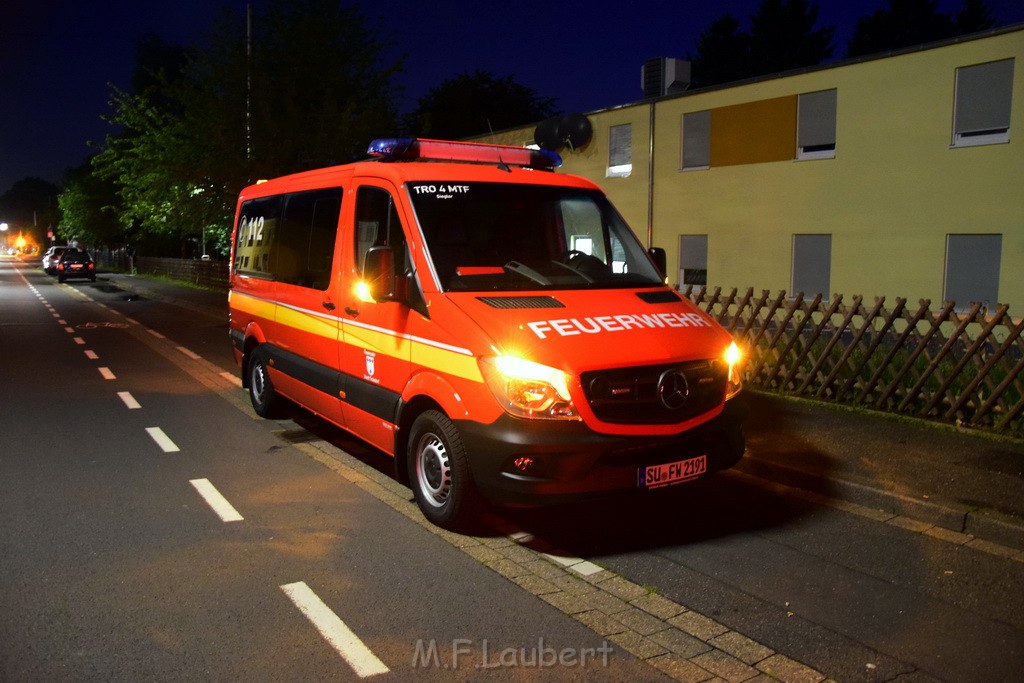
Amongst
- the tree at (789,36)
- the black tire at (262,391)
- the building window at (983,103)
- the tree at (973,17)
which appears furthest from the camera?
the tree at (789,36)

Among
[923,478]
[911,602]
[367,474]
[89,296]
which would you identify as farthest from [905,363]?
[89,296]

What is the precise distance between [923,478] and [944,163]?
1389cm

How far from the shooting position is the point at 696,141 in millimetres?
22984

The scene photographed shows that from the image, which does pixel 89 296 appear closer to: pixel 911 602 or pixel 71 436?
pixel 71 436

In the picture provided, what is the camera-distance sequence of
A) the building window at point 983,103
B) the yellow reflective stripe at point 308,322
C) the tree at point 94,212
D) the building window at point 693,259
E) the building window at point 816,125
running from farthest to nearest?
the tree at point 94,212 → the building window at point 693,259 → the building window at point 816,125 → the building window at point 983,103 → the yellow reflective stripe at point 308,322

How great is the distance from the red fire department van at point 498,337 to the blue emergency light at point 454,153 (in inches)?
0.5

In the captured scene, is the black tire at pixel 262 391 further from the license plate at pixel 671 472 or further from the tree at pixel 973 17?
the tree at pixel 973 17

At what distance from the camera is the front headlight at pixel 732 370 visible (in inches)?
217

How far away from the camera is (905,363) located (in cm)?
849

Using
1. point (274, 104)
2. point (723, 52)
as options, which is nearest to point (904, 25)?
point (723, 52)

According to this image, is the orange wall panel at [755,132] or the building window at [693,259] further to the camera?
the building window at [693,259]

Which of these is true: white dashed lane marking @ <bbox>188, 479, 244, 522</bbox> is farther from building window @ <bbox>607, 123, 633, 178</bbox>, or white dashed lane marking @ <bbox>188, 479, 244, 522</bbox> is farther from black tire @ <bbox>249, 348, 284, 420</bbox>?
building window @ <bbox>607, 123, 633, 178</bbox>

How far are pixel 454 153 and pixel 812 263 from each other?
623 inches

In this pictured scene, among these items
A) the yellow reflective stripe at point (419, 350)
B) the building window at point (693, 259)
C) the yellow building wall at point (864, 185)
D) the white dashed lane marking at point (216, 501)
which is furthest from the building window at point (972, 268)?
the white dashed lane marking at point (216, 501)
